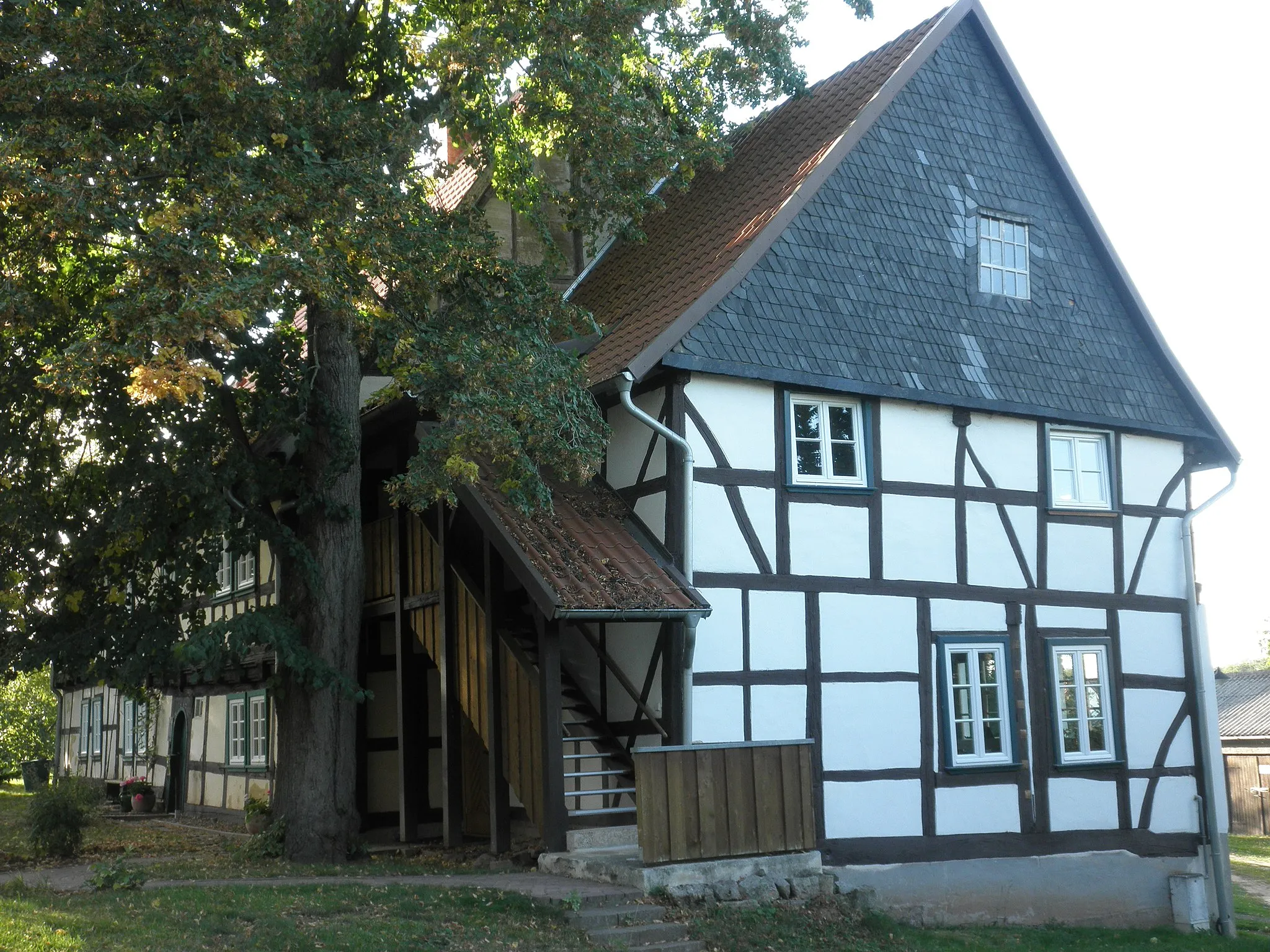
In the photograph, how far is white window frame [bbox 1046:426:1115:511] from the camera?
51.0ft

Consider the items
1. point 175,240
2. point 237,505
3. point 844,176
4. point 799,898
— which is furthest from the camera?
point 844,176

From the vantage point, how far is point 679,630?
1235 cm

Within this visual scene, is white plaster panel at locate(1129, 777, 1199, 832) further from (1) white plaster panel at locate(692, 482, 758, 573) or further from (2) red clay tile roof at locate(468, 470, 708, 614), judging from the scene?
(2) red clay tile roof at locate(468, 470, 708, 614)

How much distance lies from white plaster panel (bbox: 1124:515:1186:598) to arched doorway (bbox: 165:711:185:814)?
1652 cm

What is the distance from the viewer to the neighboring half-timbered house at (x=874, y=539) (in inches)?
508

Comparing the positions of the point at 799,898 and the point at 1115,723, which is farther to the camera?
the point at 1115,723

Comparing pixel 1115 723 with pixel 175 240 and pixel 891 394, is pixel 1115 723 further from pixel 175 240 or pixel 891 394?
pixel 175 240

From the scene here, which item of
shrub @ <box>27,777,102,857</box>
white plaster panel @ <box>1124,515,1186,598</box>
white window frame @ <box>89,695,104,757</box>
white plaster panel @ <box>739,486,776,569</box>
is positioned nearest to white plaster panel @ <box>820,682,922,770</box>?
white plaster panel @ <box>739,486,776,569</box>

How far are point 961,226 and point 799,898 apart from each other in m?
7.99

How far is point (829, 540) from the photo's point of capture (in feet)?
44.9

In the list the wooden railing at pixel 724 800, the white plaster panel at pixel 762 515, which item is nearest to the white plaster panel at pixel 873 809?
the wooden railing at pixel 724 800

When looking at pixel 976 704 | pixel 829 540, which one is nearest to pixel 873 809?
pixel 976 704

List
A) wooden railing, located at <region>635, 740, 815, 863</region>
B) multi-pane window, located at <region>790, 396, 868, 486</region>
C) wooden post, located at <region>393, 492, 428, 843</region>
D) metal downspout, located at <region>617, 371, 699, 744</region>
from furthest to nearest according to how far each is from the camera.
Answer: wooden post, located at <region>393, 492, 428, 843</region> → multi-pane window, located at <region>790, 396, 868, 486</region> → metal downspout, located at <region>617, 371, 699, 744</region> → wooden railing, located at <region>635, 740, 815, 863</region>

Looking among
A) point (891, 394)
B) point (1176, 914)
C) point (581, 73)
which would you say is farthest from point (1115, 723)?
point (581, 73)
